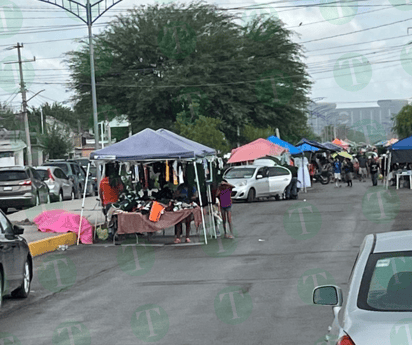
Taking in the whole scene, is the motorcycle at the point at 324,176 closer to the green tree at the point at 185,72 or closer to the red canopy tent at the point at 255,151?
the green tree at the point at 185,72

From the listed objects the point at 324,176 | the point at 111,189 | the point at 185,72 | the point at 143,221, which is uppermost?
the point at 185,72

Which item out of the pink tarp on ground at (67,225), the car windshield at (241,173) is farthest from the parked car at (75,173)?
the pink tarp on ground at (67,225)

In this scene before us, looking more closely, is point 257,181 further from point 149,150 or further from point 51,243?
point 51,243

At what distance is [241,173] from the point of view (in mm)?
36250

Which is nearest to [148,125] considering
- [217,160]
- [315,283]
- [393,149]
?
[393,149]

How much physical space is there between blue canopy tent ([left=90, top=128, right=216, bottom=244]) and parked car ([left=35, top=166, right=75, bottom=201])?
1698cm

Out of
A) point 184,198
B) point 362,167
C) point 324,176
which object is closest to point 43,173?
point 184,198

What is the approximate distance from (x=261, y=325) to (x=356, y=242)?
909 centimetres

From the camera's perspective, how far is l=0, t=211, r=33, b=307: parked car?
11.1m

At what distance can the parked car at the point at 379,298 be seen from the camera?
4473 millimetres

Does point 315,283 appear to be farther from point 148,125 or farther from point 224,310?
point 148,125

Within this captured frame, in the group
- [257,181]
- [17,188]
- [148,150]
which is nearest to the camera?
[148,150]

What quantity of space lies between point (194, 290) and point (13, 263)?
2553mm

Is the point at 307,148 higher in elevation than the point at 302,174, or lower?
higher
